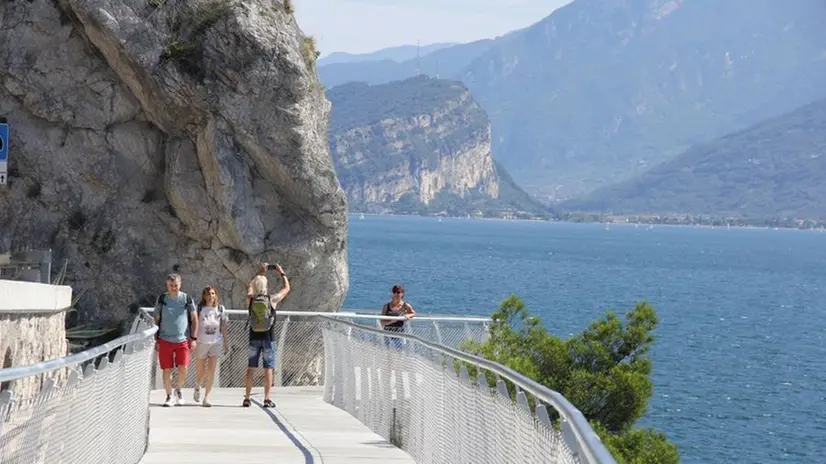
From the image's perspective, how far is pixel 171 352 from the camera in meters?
18.3

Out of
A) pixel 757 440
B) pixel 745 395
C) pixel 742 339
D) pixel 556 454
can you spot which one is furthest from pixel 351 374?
pixel 742 339

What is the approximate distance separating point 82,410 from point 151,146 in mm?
20579

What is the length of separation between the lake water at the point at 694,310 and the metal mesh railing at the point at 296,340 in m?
13.6

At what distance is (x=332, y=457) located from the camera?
603 inches

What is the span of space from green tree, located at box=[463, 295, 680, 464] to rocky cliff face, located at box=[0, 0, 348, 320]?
510 centimetres

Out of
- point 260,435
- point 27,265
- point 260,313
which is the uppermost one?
point 27,265

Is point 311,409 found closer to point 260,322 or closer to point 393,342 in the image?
point 260,322

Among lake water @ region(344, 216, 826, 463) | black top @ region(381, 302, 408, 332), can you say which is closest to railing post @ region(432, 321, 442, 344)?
black top @ region(381, 302, 408, 332)

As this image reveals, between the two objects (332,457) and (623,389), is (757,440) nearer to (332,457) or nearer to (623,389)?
(623,389)

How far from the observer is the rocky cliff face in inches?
1128

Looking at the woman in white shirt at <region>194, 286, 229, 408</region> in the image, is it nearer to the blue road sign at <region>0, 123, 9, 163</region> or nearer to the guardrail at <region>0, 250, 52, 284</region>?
the blue road sign at <region>0, 123, 9, 163</region>

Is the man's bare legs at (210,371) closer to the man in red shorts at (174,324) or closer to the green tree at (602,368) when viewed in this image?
the man in red shorts at (174,324)

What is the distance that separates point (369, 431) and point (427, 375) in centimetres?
448

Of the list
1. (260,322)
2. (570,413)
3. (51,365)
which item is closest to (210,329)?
(260,322)
